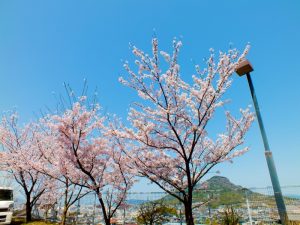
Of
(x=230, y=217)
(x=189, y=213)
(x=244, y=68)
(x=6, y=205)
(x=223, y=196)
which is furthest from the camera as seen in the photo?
(x=6, y=205)

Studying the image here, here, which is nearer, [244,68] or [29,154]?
[244,68]

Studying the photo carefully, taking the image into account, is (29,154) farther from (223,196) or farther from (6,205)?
(223,196)

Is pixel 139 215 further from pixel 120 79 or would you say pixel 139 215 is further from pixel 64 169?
pixel 120 79

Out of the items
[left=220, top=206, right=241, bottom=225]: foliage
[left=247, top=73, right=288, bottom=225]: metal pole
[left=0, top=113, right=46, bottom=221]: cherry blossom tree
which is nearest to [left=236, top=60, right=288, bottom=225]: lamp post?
[left=247, top=73, right=288, bottom=225]: metal pole

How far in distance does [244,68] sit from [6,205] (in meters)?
15.2

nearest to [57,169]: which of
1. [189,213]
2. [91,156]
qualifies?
[91,156]

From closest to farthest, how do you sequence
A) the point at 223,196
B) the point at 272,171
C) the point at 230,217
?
the point at 272,171, the point at 230,217, the point at 223,196

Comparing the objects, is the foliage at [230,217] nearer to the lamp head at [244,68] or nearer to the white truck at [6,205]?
the lamp head at [244,68]

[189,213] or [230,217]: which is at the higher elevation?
[189,213]

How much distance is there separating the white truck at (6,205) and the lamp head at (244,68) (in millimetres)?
14926

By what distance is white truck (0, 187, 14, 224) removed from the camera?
13.6m

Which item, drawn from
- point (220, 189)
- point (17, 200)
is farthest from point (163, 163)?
point (17, 200)

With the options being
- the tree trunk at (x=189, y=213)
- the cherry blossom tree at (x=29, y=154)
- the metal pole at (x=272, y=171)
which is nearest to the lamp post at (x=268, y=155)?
the metal pole at (x=272, y=171)

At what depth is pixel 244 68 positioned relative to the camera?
7379 mm
